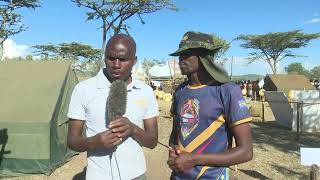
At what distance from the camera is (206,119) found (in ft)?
9.48

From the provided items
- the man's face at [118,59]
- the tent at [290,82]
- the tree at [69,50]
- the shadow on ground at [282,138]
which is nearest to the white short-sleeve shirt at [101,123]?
the man's face at [118,59]

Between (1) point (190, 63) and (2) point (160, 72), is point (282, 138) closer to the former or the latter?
(1) point (190, 63)

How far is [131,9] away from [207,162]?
103 ft

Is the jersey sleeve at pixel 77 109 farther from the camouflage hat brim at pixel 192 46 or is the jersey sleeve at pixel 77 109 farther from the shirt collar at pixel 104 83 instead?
the camouflage hat brim at pixel 192 46

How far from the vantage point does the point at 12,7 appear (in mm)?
31781

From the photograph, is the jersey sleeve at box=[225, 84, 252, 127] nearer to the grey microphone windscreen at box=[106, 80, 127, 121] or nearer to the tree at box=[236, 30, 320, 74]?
the grey microphone windscreen at box=[106, 80, 127, 121]

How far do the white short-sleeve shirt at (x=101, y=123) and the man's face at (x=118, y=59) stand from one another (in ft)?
0.50

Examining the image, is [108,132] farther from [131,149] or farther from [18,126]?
[18,126]

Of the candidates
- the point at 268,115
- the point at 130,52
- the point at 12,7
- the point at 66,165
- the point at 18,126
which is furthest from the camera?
the point at 12,7

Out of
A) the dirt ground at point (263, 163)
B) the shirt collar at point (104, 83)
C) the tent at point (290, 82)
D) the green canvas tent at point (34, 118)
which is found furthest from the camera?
the tent at point (290, 82)

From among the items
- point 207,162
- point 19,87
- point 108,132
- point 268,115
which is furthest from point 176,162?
point 268,115

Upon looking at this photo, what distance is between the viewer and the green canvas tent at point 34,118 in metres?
9.29

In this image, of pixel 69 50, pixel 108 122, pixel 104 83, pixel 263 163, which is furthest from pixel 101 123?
pixel 69 50

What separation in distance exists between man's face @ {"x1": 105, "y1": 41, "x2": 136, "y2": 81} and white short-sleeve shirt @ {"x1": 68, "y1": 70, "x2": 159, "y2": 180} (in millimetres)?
152
